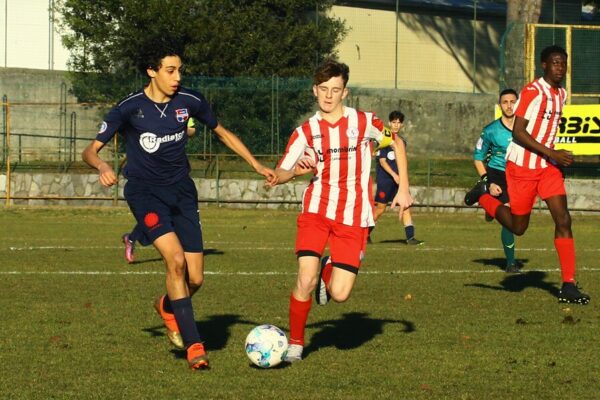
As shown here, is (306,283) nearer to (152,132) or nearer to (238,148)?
(238,148)

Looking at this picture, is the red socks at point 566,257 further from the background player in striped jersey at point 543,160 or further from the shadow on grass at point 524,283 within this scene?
the shadow on grass at point 524,283

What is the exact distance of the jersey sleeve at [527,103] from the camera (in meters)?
11.6

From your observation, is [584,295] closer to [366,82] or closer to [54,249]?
[54,249]

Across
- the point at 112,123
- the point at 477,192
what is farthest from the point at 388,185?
the point at 112,123

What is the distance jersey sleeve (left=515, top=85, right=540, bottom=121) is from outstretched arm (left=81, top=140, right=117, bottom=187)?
4.66 metres

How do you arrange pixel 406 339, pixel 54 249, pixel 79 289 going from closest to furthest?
pixel 406 339 → pixel 79 289 → pixel 54 249

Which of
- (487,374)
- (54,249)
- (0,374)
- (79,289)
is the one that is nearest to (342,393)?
(487,374)

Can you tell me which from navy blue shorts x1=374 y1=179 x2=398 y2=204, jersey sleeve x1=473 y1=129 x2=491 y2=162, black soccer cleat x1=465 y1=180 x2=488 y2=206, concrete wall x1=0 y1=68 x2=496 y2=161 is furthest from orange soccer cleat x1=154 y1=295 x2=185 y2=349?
concrete wall x1=0 y1=68 x2=496 y2=161

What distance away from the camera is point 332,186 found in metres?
8.45

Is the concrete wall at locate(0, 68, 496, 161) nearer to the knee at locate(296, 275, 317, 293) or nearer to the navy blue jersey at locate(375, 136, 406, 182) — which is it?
the navy blue jersey at locate(375, 136, 406, 182)

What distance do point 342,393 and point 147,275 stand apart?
725cm

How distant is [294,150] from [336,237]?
67cm

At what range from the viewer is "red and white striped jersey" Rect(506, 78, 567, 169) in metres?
11.6

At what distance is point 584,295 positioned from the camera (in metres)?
11.3
